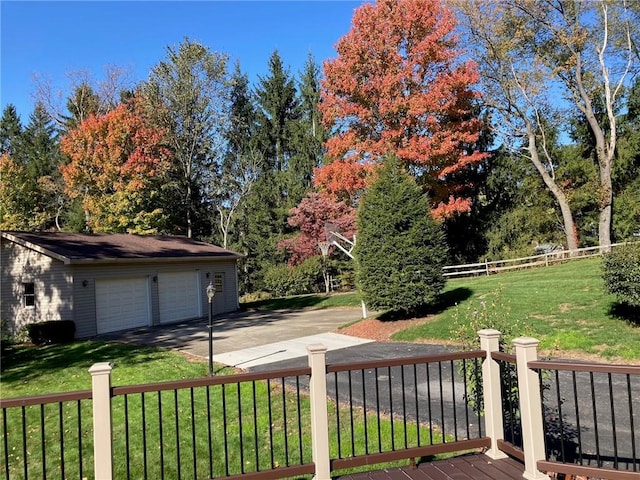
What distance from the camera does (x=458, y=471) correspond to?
3.55 metres

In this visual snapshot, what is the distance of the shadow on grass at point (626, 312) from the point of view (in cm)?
926

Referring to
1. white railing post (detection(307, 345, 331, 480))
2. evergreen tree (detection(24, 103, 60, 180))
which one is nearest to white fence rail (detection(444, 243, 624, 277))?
white railing post (detection(307, 345, 331, 480))

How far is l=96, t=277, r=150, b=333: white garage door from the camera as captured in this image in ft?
48.2

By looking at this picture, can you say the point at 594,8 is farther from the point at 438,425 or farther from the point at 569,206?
the point at 438,425

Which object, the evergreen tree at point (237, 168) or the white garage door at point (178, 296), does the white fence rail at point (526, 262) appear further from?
the evergreen tree at point (237, 168)

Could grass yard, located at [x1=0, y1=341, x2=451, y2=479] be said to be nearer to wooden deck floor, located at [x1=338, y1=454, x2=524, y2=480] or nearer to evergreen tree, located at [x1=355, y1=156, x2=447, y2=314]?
wooden deck floor, located at [x1=338, y1=454, x2=524, y2=480]

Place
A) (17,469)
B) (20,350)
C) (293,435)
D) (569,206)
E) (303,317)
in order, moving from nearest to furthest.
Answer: (17,469) < (293,435) < (20,350) < (303,317) < (569,206)

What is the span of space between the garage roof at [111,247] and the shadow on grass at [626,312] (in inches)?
555

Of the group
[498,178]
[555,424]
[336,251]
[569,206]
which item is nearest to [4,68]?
[555,424]

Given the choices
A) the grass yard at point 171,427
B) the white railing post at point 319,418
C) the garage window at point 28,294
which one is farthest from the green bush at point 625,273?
the garage window at point 28,294

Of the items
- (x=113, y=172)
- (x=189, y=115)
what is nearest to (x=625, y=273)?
(x=113, y=172)

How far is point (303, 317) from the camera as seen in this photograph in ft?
56.3

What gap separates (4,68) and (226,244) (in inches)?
762

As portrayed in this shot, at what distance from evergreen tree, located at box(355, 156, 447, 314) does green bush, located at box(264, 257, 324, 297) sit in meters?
13.8
